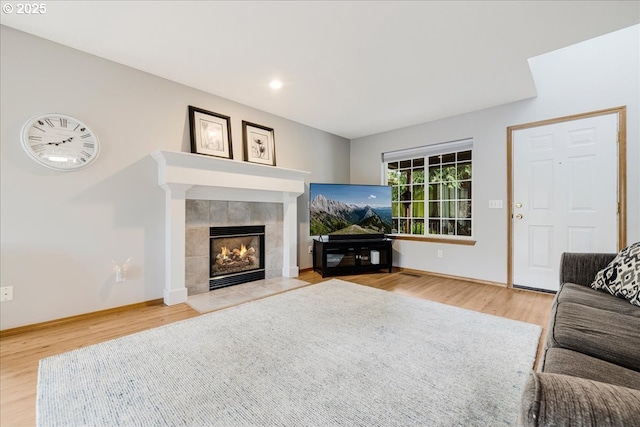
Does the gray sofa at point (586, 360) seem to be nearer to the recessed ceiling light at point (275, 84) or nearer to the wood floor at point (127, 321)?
the wood floor at point (127, 321)

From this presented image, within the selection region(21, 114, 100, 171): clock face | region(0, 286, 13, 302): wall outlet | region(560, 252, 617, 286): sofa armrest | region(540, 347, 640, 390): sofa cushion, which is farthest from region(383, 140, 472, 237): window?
region(0, 286, 13, 302): wall outlet

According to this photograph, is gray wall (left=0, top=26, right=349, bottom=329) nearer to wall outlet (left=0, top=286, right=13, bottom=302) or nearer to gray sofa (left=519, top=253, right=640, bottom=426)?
wall outlet (left=0, top=286, right=13, bottom=302)

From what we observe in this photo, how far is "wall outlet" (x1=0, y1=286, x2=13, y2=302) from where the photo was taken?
6.66ft

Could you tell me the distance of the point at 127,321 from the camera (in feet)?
7.60

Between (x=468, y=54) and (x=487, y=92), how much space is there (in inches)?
38.1

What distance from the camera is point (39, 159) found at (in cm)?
215

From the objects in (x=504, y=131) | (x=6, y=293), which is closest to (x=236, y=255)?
(x=6, y=293)

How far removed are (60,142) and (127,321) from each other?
5.29ft

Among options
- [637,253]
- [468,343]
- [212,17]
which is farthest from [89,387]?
[637,253]

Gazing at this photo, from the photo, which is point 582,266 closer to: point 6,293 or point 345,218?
point 345,218

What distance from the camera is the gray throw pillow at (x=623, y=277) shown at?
1524 mm

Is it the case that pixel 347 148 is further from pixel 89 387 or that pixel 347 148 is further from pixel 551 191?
pixel 89 387

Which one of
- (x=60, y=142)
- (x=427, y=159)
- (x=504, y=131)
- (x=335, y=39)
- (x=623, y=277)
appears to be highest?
(x=335, y=39)

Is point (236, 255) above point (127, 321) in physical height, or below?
above
